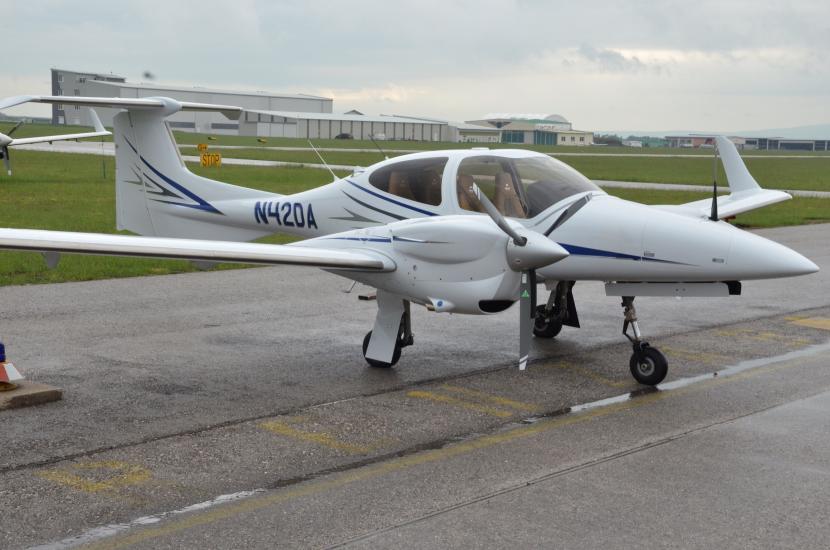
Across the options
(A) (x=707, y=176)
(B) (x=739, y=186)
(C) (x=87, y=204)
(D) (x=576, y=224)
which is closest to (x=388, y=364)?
(D) (x=576, y=224)

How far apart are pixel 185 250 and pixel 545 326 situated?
17.6 ft

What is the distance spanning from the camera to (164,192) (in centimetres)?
1301

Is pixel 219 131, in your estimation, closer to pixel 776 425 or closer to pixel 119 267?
pixel 119 267

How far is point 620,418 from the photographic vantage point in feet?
29.9

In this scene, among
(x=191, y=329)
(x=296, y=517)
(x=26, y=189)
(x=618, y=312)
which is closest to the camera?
(x=296, y=517)

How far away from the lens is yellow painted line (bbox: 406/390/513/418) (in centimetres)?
923

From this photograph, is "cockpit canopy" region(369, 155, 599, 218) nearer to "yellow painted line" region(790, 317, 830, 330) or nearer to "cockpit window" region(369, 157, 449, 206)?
"cockpit window" region(369, 157, 449, 206)

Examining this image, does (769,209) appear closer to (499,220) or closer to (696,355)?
(696,355)

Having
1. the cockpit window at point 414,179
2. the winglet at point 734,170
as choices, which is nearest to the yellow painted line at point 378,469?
the cockpit window at point 414,179

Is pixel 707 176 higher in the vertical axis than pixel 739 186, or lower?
higher

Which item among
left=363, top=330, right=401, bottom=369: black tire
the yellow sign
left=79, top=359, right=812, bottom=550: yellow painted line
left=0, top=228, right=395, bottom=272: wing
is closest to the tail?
left=0, top=228, right=395, bottom=272: wing

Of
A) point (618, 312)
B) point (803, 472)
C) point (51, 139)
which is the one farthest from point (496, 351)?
point (51, 139)

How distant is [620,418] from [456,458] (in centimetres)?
213

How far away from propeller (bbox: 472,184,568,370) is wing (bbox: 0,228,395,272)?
4.27 ft
